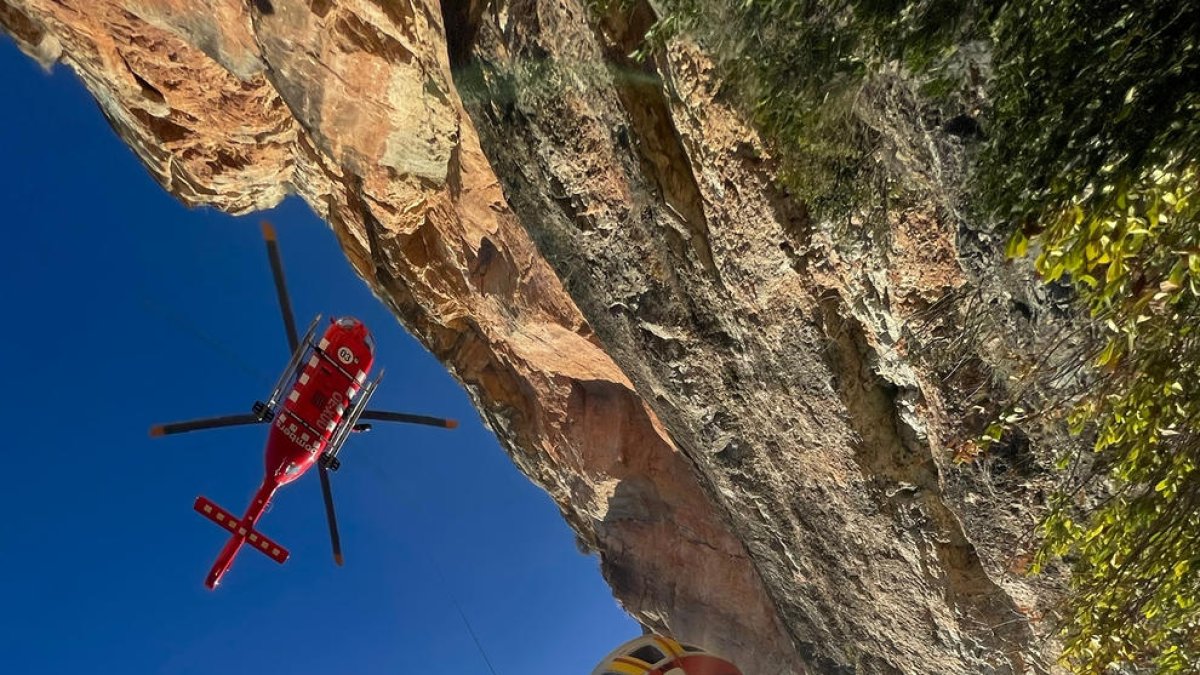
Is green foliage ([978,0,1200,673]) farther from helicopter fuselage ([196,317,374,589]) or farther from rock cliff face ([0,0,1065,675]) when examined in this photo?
helicopter fuselage ([196,317,374,589])

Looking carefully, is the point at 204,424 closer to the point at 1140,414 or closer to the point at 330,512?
the point at 330,512

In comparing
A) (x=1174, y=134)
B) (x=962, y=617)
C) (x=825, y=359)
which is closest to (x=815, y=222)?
(x=825, y=359)

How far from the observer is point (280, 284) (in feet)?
36.8

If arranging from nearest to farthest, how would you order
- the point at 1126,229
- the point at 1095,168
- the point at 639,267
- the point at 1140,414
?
the point at 1126,229, the point at 1095,168, the point at 1140,414, the point at 639,267

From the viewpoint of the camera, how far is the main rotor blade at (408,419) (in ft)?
41.7

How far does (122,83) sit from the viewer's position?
1025 cm

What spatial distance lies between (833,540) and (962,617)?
168 centimetres

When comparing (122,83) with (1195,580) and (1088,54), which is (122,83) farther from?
(1195,580)

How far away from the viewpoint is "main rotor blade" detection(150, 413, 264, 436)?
34.4ft

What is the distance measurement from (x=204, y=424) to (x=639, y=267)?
8.68 metres

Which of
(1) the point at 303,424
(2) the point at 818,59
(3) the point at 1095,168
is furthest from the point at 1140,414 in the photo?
(1) the point at 303,424

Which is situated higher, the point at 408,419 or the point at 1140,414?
the point at 1140,414

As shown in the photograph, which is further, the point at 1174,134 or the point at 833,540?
the point at 833,540

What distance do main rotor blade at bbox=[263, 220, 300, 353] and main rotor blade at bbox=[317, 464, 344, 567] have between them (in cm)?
254
